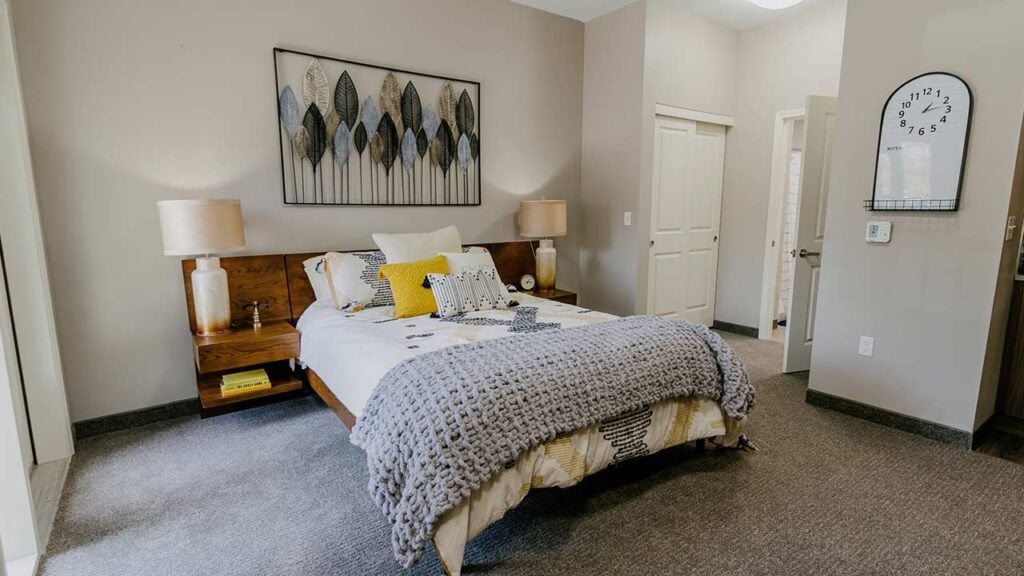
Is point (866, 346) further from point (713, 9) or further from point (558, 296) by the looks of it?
point (713, 9)

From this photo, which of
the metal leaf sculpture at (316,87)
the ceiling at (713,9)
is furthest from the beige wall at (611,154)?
the metal leaf sculpture at (316,87)

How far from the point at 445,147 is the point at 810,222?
2706mm

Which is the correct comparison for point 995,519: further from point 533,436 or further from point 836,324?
point 533,436

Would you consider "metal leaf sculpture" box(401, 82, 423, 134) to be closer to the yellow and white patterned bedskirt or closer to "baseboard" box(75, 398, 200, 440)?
"baseboard" box(75, 398, 200, 440)

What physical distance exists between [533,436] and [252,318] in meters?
2.15

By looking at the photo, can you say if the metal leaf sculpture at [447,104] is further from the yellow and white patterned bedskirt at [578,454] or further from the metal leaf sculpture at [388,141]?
the yellow and white patterned bedskirt at [578,454]

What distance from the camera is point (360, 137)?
3.34 m

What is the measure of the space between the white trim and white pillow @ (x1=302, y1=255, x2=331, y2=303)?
2.85m

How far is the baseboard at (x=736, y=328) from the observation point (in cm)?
465

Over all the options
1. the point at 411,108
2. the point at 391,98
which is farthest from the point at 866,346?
the point at 391,98

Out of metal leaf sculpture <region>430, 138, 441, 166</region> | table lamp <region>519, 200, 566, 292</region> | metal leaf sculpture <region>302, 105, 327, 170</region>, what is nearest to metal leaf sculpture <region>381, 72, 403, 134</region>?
metal leaf sculpture <region>430, 138, 441, 166</region>

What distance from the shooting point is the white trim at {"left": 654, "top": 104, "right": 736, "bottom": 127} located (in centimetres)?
412

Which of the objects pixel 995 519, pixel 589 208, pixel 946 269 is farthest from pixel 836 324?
pixel 589 208

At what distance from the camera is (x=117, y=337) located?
2777mm
